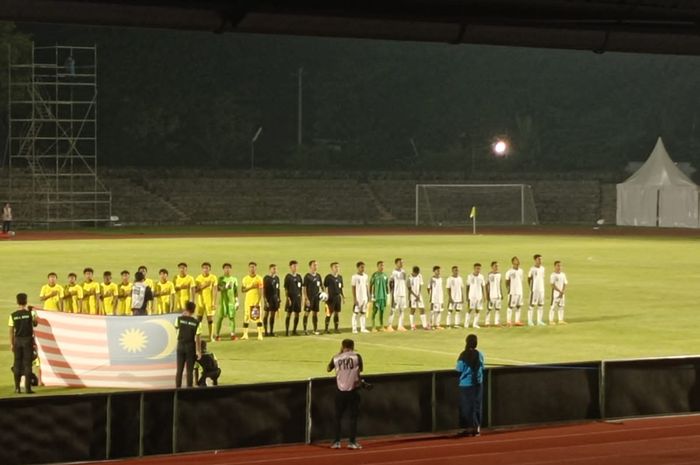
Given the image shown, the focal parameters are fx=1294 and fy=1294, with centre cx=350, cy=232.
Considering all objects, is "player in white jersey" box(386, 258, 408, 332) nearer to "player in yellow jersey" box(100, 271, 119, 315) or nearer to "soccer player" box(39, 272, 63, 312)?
"player in yellow jersey" box(100, 271, 119, 315)

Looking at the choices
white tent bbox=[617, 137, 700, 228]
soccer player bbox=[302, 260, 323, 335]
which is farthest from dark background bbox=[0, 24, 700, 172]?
soccer player bbox=[302, 260, 323, 335]

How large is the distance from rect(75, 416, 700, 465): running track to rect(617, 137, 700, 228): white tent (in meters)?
65.3

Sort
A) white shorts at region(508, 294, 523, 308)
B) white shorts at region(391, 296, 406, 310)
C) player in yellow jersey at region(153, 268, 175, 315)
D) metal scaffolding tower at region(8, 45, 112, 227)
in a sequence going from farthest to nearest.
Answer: metal scaffolding tower at region(8, 45, 112, 227), white shorts at region(508, 294, 523, 308), white shorts at region(391, 296, 406, 310), player in yellow jersey at region(153, 268, 175, 315)

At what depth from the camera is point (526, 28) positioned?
1498 cm

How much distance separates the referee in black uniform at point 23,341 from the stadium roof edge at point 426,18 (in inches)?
379

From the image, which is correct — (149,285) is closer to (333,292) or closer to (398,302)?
(333,292)

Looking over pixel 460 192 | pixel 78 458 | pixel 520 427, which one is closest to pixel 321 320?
pixel 520 427

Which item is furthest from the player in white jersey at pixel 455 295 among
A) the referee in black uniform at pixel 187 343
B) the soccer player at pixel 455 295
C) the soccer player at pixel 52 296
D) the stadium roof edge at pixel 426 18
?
the stadium roof edge at pixel 426 18

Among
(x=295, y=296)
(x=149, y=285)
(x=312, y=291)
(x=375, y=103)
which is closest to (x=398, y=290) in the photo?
(x=312, y=291)

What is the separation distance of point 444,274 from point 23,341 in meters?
24.9

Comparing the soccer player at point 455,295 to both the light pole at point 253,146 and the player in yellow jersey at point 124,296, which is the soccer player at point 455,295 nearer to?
the player in yellow jersey at point 124,296

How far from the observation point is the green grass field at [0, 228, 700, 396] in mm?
27781

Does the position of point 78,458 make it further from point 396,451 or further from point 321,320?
point 321,320

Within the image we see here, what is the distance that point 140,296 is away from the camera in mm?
26938
